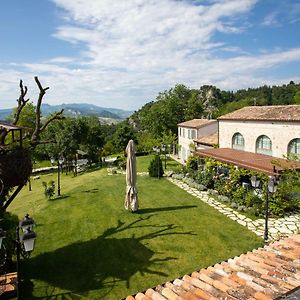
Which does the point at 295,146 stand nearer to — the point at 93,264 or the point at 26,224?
the point at 93,264

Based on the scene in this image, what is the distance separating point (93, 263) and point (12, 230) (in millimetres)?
3161

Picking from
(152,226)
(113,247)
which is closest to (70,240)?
(113,247)

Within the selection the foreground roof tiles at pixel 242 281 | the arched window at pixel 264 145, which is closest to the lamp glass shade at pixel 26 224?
the foreground roof tiles at pixel 242 281

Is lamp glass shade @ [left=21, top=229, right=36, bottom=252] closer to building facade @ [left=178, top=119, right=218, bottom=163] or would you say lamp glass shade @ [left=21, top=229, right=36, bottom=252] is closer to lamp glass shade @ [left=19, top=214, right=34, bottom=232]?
lamp glass shade @ [left=19, top=214, right=34, bottom=232]

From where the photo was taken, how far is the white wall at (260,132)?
2056 cm

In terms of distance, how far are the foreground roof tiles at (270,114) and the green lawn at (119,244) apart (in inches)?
366

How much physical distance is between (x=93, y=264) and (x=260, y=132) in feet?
59.4

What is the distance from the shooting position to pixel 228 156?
22.4 m

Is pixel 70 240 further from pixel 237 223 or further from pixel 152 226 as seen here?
pixel 237 223

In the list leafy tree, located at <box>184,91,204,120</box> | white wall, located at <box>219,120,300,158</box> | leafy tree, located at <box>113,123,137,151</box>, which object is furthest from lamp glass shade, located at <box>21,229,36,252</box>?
leafy tree, located at <box>184,91,204,120</box>

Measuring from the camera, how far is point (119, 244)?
12117 millimetres

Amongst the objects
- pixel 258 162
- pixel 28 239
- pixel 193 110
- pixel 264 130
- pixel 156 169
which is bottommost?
pixel 156 169

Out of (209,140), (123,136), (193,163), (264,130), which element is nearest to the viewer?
(264,130)

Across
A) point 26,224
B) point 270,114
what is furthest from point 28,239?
point 270,114
